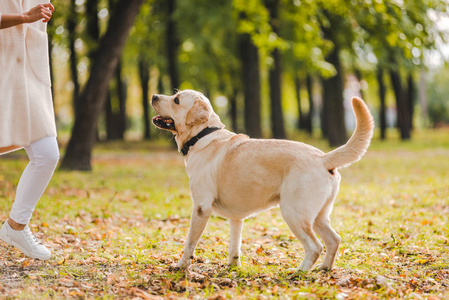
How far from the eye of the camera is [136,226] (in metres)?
7.19

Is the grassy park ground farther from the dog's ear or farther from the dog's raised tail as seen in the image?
the dog's ear

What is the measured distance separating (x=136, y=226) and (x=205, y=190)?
2.73m

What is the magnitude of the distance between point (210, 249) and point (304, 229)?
1.67 metres

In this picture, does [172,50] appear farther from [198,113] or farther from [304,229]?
[304,229]

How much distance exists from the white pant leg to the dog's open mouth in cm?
104

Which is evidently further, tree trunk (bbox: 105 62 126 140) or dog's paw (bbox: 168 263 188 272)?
tree trunk (bbox: 105 62 126 140)

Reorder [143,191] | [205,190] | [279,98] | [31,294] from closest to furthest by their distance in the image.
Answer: [31,294]
[205,190]
[143,191]
[279,98]

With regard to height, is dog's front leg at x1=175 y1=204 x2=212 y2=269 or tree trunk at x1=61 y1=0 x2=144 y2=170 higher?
tree trunk at x1=61 y1=0 x2=144 y2=170

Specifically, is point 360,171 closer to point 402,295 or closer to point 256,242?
point 256,242

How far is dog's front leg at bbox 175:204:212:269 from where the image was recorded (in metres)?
4.71

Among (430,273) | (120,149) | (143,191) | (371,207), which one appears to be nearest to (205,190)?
(430,273)

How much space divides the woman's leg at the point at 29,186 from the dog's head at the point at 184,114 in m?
1.11

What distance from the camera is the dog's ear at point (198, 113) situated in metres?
5.01

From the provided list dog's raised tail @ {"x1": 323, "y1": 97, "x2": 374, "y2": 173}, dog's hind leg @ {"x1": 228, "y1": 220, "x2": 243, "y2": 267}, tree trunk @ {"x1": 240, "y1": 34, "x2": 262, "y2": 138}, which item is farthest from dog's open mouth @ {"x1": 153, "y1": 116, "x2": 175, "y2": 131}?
tree trunk @ {"x1": 240, "y1": 34, "x2": 262, "y2": 138}
